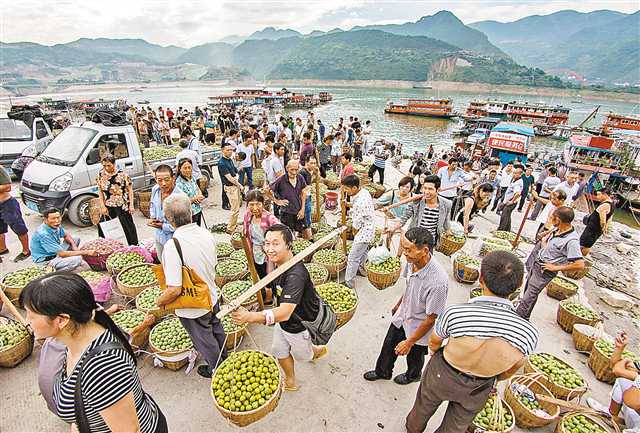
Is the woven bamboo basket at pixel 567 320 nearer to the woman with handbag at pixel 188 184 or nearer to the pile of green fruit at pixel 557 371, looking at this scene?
the pile of green fruit at pixel 557 371

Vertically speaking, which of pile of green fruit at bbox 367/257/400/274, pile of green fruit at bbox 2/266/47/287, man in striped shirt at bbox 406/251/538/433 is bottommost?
pile of green fruit at bbox 367/257/400/274

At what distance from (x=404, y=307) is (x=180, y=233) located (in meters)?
2.45

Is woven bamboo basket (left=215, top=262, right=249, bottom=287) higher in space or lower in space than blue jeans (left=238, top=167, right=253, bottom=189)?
lower

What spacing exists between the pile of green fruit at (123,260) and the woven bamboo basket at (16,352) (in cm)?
152

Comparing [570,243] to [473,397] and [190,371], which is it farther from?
[190,371]

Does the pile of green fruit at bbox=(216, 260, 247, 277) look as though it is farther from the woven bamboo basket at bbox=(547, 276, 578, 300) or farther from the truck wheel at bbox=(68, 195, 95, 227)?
the woven bamboo basket at bbox=(547, 276, 578, 300)

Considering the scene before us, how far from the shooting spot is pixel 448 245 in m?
5.90

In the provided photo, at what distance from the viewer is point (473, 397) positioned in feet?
8.02

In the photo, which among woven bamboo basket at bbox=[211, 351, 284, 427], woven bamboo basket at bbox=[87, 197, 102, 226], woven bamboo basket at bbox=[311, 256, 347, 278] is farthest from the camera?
woven bamboo basket at bbox=[87, 197, 102, 226]

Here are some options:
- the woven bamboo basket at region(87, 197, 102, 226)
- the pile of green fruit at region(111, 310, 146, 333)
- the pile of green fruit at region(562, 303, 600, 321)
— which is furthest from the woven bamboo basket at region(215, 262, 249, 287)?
the pile of green fruit at region(562, 303, 600, 321)

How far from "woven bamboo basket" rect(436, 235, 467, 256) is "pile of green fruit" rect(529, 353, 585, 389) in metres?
2.15

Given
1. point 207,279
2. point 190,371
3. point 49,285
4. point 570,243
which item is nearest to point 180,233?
point 207,279

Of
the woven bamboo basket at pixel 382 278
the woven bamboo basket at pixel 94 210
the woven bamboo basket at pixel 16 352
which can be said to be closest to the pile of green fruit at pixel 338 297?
the woven bamboo basket at pixel 382 278

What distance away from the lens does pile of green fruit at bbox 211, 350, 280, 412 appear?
2836 mm
